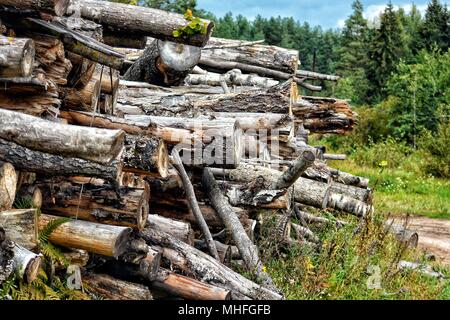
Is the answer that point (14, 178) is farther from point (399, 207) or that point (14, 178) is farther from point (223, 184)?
point (399, 207)

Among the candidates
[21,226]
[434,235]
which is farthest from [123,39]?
[434,235]

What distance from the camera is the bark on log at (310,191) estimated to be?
859 cm

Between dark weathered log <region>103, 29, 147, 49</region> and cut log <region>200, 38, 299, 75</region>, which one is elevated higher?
cut log <region>200, 38, 299, 75</region>

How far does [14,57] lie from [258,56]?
7.38 m

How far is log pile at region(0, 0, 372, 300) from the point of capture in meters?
5.41

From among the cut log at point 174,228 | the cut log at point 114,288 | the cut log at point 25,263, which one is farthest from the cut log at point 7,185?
the cut log at point 174,228

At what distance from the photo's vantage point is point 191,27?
24.0 feet

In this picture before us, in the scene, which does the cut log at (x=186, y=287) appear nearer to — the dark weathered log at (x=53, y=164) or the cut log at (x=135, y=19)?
the dark weathered log at (x=53, y=164)

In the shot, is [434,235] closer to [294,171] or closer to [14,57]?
[294,171]

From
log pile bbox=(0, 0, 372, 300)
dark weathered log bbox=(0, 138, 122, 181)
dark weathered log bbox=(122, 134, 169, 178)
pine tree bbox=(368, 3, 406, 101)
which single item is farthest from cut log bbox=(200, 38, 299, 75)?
pine tree bbox=(368, 3, 406, 101)

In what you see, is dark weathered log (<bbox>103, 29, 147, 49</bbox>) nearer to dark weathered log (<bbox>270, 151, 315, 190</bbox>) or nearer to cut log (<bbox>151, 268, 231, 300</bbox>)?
dark weathered log (<bbox>270, 151, 315, 190</bbox>)

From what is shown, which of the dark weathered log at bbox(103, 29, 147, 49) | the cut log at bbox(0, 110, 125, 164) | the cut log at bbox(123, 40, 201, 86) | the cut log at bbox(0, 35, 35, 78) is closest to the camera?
the cut log at bbox(0, 110, 125, 164)

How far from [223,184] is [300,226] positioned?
5.69 ft

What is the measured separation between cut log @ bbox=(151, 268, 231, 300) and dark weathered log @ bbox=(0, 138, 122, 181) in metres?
1.29
